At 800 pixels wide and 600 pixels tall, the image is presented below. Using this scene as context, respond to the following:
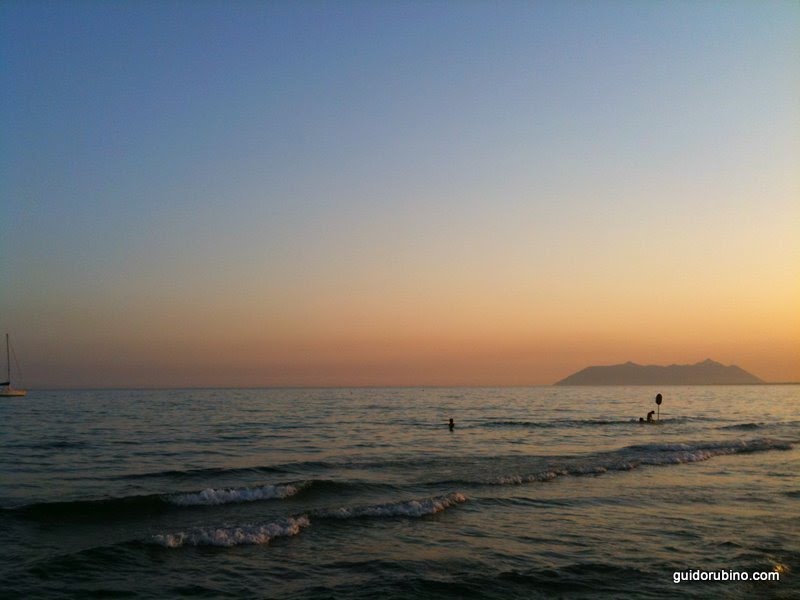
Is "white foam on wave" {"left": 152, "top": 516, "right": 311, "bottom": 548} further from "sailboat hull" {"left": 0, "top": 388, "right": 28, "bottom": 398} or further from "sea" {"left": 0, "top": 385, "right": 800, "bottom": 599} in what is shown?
"sailboat hull" {"left": 0, "top": 388, "right": 28, "bottom": 398}

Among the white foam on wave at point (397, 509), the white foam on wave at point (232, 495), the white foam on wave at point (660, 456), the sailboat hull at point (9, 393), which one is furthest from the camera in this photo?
the sailboat hull at point (9, 393)

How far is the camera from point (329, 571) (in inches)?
539

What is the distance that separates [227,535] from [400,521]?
16.9 ft

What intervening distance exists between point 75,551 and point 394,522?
8645 mm

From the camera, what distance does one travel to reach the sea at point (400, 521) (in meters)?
12.9

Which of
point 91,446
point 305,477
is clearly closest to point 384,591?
point 305,477

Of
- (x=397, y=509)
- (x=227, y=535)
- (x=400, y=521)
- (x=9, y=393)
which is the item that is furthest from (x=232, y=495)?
(x=9, y=393)

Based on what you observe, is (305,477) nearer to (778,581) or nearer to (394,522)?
(394,522)

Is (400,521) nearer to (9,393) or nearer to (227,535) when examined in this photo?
(227,535)

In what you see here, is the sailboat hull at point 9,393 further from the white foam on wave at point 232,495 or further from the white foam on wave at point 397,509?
the white foam on wave at point 397,509

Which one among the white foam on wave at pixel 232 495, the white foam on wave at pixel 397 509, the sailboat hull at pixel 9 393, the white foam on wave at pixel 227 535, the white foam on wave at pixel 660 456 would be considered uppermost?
the white foam on wave at pixel 227 535

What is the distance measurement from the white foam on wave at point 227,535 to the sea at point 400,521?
50mm

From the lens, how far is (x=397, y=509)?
64.8 ft

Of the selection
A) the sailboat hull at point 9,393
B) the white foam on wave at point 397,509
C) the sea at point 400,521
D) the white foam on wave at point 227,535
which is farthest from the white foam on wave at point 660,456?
the sailboat hull at point 9,393
